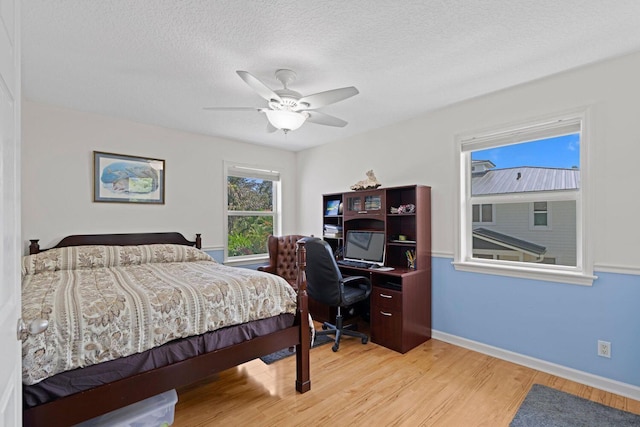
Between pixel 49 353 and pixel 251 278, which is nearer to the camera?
pixel 49 353

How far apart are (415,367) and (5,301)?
2.73m

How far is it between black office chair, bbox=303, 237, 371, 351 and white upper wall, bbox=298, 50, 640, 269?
101 cm

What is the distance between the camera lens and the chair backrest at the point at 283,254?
4.41 m

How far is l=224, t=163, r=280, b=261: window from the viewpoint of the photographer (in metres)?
4.47

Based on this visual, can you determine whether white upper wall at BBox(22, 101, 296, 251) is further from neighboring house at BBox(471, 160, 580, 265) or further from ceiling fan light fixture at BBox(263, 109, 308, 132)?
neighboring house at BBox(471, 160, 580, 265)

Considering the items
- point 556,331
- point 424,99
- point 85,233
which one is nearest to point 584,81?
point 424,99

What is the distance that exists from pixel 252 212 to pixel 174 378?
3054 mm

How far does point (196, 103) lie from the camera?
3105 mm

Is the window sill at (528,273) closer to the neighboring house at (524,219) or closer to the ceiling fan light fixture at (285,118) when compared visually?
the neighboring house at (524,219)

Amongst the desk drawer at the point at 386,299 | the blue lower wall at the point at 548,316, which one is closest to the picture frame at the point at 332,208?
the desk drawer at the point at 386,299

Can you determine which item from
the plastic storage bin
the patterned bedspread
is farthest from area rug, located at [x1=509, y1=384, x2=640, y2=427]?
the plastic storage bin

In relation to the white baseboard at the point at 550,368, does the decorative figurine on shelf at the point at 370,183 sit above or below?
above

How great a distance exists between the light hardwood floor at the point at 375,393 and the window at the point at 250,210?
2.03m

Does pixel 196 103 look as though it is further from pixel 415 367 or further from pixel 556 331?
pixel 556 331
